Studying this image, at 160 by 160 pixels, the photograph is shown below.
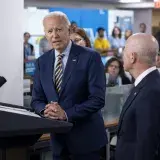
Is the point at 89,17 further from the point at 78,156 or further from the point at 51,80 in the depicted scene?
the point at 78,156

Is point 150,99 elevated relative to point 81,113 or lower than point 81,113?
elevated

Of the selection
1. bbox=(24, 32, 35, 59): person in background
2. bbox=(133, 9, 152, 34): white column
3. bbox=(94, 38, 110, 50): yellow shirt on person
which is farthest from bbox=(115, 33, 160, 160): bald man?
bbox=(133, 9, 152, 34): white column

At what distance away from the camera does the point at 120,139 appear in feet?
7.64

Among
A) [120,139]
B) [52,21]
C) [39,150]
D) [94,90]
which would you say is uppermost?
[52,21]

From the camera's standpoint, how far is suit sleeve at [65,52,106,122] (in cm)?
254

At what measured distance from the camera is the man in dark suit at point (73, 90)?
257cm

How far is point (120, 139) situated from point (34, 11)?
441 inches

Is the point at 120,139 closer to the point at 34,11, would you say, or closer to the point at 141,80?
the point at 141,80

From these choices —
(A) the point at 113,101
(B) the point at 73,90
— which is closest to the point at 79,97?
(B) the point at 73,90

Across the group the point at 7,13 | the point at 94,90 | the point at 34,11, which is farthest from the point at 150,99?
the point at 34,11

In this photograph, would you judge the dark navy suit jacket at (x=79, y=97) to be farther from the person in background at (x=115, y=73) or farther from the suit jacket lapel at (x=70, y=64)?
the person in background at (x=115, y=73)

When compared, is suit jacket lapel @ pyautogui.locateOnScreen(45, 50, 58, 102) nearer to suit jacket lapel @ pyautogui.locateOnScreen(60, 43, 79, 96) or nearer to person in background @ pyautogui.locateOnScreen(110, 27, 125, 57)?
suit jacket lapel @ pyautogui.locateOnScreen(60, 43, 79, 96)

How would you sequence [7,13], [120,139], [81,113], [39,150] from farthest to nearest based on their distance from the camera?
1. [39,150]
2. [7,13]
3. [81,113]
4. [120,139]

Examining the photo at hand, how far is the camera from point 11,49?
11.9 ft
